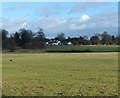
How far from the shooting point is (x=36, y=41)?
14988 centimetres

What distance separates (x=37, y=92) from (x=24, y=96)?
46.8 inches

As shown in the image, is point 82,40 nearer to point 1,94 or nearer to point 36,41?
point 36,41

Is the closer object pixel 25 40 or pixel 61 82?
pixel 61 82

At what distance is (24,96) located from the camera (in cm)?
1209

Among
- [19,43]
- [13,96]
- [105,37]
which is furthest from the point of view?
[105,37]

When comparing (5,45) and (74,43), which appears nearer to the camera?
(5,45)

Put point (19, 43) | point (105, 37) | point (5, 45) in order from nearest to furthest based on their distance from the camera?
1. point (5, 45)
2. point (19, 43)
3. point (105, 37)

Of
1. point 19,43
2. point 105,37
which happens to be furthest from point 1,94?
point 105,37

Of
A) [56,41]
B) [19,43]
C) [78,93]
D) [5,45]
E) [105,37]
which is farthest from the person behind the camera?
[56,41]

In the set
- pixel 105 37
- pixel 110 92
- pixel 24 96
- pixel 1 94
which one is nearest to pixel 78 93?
pixel 110 92

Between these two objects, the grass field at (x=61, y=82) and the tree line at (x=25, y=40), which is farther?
the tree line at (x=25, y=40)

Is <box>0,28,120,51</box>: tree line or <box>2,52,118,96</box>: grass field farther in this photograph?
<box>0,28,120,51</box>: tree line

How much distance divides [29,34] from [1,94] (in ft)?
461

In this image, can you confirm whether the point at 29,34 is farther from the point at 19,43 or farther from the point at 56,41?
→ the point at 56,41
